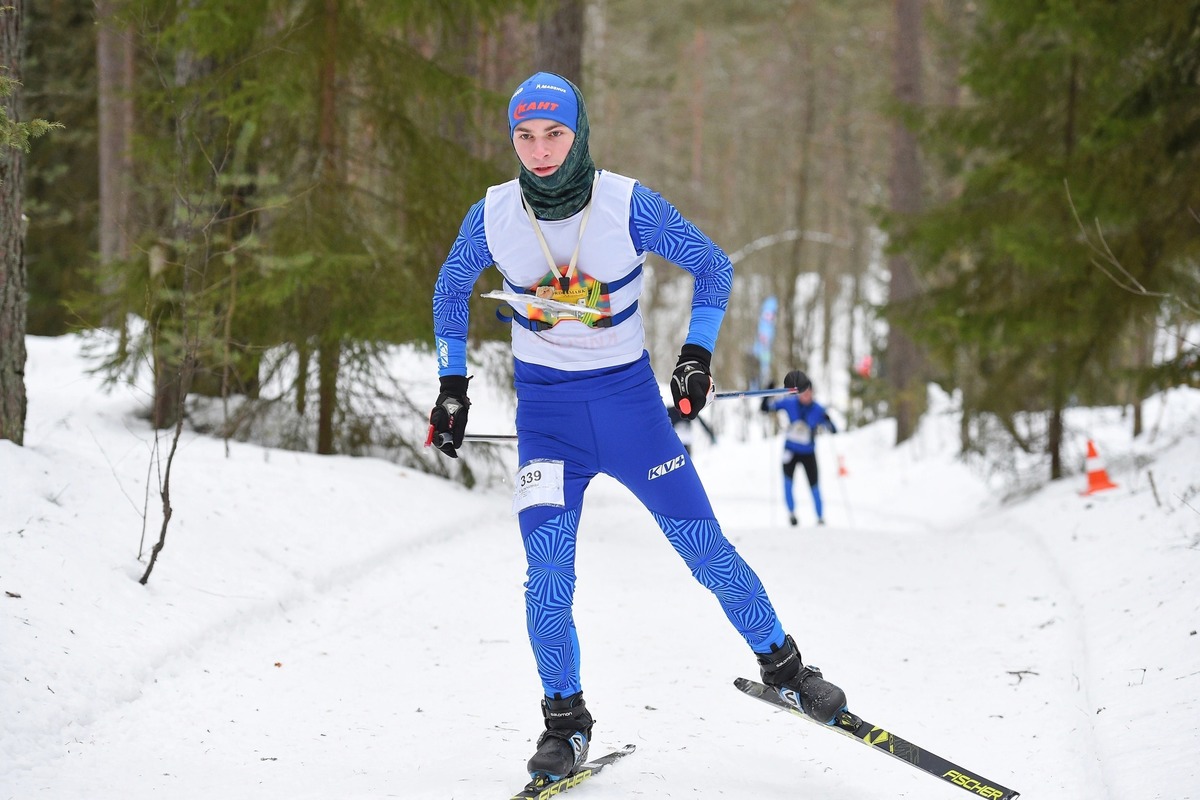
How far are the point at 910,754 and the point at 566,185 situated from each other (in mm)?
2360

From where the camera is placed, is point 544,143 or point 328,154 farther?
point 328,154

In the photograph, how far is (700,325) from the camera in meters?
4.24

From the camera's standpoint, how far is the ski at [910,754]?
3.80m

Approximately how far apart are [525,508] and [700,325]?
0.96 m

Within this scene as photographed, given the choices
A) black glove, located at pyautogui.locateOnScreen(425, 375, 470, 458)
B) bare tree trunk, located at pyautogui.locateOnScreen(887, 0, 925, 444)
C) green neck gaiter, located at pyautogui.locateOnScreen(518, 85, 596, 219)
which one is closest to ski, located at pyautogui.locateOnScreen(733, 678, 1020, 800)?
black glove, located at pyautogui.locateOnScreen(425, 375, 470, 458)

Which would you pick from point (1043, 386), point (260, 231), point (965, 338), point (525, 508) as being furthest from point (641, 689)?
point (1043, 386)

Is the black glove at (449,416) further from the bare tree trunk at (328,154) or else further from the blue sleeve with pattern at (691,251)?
the bare tree trunk at (328,154)

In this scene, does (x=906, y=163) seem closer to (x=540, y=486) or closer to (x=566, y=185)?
(x=566, y=185)

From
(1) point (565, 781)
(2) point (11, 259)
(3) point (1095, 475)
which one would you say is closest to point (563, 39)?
(3) point (1095, 475)

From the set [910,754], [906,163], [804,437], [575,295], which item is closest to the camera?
[910,754]

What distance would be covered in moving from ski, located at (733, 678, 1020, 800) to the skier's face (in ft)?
6.97

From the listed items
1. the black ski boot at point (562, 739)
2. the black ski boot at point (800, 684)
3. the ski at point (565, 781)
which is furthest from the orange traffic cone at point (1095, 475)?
the black ski boot at point (562, 739)

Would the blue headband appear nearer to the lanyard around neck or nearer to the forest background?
the lanyard around neck

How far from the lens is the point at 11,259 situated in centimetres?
586
